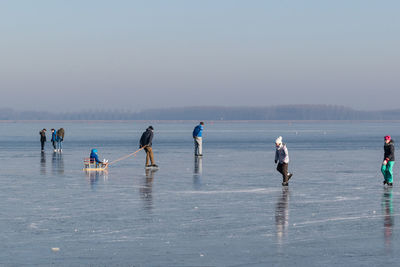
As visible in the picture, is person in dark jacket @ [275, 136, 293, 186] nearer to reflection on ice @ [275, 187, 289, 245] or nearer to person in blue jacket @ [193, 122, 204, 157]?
reflection on ice @ [275, 187, 289, 245]

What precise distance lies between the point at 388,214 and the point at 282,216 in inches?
83.2

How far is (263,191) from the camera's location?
719 inches

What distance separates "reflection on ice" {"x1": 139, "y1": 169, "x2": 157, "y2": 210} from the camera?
599 inches

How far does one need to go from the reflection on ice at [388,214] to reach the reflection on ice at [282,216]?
1550 millimetres

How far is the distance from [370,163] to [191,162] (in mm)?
7841

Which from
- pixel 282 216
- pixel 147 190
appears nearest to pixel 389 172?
pixel 147 190

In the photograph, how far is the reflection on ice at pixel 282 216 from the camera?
10977 millimetres

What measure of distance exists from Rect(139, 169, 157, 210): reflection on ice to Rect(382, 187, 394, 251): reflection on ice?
4.74m

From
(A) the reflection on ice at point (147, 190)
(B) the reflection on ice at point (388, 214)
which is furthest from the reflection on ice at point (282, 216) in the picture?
(A) the reflection on ice at point (147, 190)

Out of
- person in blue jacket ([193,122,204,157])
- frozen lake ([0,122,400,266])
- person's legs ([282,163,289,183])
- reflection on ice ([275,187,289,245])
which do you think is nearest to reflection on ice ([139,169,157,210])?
frozen lake ([0,122,400,266])

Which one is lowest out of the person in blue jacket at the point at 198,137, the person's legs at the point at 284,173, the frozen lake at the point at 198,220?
the frozen lake at the point at 198,220

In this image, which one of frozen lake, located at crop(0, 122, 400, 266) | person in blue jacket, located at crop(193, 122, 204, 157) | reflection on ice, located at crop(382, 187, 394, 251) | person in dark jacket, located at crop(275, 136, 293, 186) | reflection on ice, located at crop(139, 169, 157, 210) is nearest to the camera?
frozen lake, located at crop(0, 122, 400, 266)

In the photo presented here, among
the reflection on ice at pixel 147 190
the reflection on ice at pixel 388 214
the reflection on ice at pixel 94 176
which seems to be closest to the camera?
the reflection on ice at pixel 388 214

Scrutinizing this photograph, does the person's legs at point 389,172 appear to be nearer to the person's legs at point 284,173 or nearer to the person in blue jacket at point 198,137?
the person's legs at point 284,173
